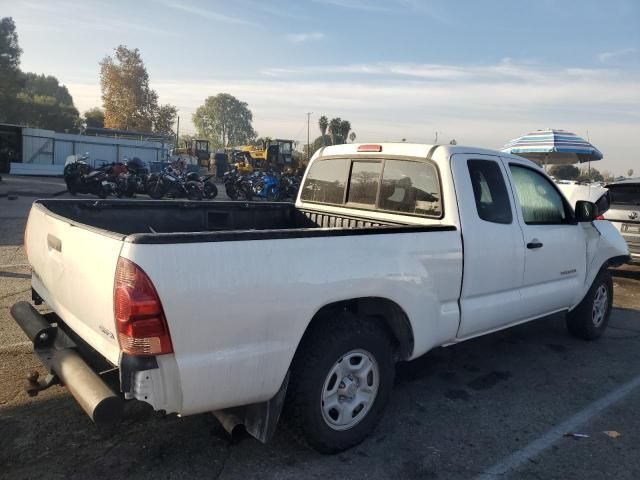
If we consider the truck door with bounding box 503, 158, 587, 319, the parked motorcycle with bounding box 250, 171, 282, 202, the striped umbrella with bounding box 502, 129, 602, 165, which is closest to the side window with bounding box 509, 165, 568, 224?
the truck door with bounding box 503, 158, 587, 319

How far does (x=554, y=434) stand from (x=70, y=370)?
3.09m

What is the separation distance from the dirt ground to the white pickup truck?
0.29 metres

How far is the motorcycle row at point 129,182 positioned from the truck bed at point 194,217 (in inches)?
535

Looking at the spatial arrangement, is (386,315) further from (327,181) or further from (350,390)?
(327,181)

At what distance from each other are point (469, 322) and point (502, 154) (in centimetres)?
147

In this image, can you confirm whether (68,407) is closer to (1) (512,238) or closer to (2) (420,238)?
(2) (420,238)

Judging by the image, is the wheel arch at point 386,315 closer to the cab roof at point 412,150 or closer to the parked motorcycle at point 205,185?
the cab roof at point 412,150

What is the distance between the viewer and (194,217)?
4480 millimetres

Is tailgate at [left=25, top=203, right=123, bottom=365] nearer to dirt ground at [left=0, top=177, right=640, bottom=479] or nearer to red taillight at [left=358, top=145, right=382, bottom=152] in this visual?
dirt ground at [left=0, top=177, right=640, bottom=479]

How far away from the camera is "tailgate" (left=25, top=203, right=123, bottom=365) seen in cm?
238

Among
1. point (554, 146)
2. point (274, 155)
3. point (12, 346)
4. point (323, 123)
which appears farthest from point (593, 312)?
point (323, 123)

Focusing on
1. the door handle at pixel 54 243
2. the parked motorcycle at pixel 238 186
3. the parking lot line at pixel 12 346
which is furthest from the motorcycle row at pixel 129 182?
the door handle at pixel 54 243

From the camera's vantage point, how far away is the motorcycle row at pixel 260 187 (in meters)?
20.4

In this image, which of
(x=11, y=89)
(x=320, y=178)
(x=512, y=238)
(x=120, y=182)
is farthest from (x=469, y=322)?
(x=11, y=89)
